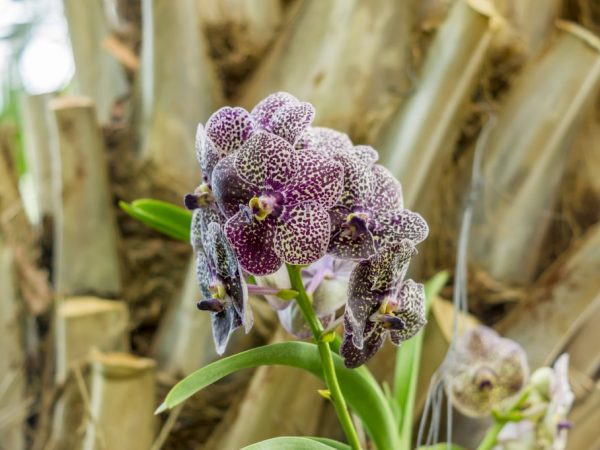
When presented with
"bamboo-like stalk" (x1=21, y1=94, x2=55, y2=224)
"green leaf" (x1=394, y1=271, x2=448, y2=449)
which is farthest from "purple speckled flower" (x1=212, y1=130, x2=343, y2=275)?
"bamboo-like stalk" (x1=21, y1=94, x2=55, y2=224)

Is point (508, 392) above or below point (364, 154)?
below

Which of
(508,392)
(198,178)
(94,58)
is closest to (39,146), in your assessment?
(94,58)

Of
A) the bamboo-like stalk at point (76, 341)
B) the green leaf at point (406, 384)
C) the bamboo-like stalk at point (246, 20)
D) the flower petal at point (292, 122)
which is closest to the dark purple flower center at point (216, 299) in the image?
the flower petal at point (292, 122)

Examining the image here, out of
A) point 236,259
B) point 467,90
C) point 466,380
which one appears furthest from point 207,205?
point 467,90

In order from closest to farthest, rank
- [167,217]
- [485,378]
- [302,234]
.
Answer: [302,234], [167,217], [485,378]

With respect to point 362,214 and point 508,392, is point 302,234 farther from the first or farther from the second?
point 508,392

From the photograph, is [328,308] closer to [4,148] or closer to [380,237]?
[380,237]
